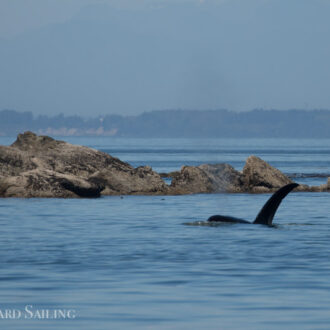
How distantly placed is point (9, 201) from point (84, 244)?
52.9 ft

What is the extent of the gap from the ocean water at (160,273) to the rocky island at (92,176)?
930cm

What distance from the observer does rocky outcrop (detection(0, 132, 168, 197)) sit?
40.6 metres

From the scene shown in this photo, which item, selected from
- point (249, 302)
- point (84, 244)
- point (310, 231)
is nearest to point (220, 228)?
point (310, 231)

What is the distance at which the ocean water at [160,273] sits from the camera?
1298 cm

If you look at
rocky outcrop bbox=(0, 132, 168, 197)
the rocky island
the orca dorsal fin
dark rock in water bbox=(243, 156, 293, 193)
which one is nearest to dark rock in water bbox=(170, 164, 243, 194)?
the rocky island

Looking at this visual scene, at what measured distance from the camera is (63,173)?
147ft

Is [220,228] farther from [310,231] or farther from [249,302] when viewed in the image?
[249,302]

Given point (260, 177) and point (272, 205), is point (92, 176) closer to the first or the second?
point (260, 177)

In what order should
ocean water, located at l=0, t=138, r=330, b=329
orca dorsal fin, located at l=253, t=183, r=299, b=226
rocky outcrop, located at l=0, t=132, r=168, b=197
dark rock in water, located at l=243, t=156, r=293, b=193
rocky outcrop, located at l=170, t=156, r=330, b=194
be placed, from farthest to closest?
dark rock in water, located at l=243, t=156, r=293, b=193
rocky outcrop, located at l=170, t=156, r=330, b=194
rocky outcrop, located at l=0, t=132, r=168, b=197
orca dorsal fin, located at l=253, t=183, r=299, b=226
ocean water, located at l=0, t=138, r=330, b=329

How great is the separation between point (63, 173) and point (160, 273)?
28003 millimetres

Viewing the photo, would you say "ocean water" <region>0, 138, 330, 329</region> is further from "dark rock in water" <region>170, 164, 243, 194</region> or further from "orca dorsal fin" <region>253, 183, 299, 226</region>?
"dark rock in water" <region>170, 164, 243, 194</region>

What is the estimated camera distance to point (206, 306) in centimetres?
1383

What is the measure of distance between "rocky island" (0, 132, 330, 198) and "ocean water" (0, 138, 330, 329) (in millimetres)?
9297

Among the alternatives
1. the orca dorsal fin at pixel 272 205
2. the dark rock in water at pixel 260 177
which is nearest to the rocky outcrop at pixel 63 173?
the dark rock in water at pixel 260 177
